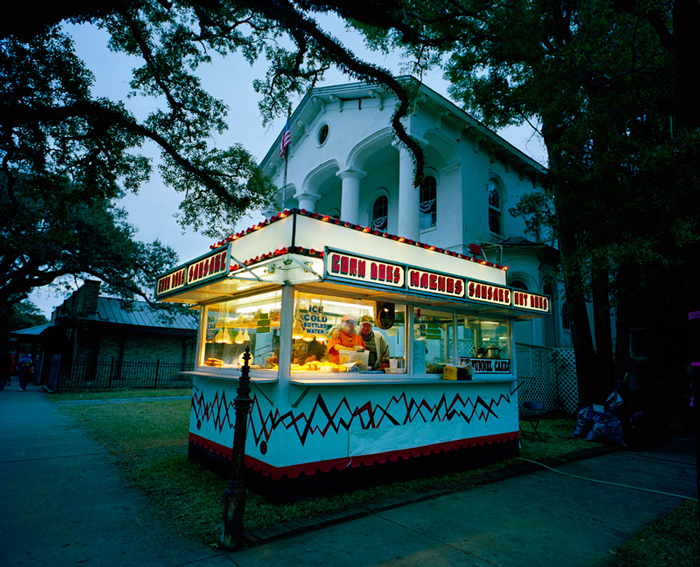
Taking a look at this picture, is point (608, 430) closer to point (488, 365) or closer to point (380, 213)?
point (488, 365)

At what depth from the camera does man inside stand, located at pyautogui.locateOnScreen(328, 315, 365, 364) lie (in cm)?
616

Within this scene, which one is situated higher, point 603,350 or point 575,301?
point 575,301

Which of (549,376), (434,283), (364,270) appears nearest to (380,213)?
(549,376)

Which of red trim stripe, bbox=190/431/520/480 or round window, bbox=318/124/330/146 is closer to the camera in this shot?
red trim stripe, bbox=190/431/520/480

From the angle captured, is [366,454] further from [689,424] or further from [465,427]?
[689,424]

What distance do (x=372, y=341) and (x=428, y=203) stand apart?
990 cm

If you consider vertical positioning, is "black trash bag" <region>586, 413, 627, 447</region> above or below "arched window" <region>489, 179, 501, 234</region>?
below

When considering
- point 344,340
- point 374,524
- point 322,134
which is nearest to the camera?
point 374,524

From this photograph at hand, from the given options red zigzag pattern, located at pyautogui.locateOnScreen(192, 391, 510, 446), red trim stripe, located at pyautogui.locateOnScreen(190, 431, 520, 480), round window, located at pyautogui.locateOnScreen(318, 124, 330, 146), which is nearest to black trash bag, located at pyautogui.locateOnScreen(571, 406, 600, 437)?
red trim stripe, located at pyautogui.locateOnScreen(190, 431, 520, 480)

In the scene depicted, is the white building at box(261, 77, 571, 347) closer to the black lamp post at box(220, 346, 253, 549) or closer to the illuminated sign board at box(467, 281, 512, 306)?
the illuminated sign board at box(467, 281, 512, 306)

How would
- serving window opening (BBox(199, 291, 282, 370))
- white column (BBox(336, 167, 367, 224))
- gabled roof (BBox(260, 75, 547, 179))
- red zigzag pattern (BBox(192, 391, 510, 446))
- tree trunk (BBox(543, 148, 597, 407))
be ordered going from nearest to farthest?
1. red zigzag pattern (BBox(192, 391, 510, 446))
2. serving window opening (BBox(199, 291, 282, 370))
3. tree trunk (BBox(543, 148, 597, 407))
4. gabled roof (BBox(260, 75, 547, 179))
5. white column (BBox(336, 167, 367, 224))

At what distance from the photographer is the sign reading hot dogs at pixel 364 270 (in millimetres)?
4691

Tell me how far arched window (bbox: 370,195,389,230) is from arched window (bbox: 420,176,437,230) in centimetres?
164

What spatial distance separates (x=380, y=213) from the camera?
55.2 feet
